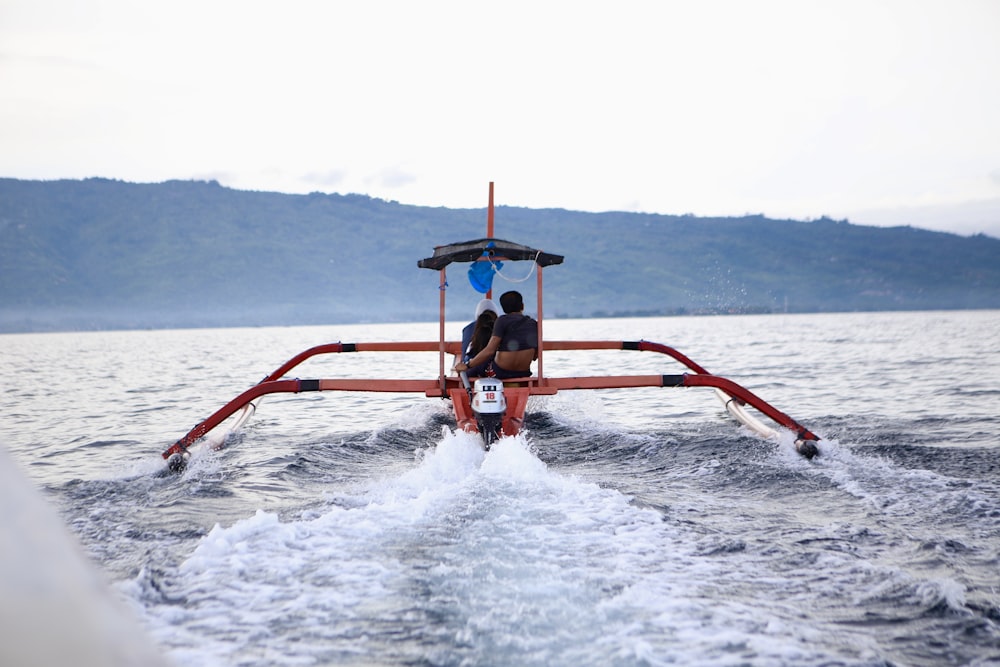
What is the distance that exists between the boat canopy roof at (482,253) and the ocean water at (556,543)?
8.01 ft

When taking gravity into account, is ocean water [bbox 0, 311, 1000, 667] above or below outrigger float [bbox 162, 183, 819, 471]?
below

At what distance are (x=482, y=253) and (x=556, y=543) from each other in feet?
18.5

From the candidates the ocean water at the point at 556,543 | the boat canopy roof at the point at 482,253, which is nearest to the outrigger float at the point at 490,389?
the boat canopy roof at the point at 482,253

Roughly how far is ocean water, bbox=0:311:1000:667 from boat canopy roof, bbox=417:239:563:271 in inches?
96.2

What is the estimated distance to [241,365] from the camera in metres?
31.3

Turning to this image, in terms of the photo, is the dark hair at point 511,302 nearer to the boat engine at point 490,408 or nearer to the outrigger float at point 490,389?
the outrigger float at point 490,389

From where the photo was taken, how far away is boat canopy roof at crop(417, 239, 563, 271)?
33.1 ft

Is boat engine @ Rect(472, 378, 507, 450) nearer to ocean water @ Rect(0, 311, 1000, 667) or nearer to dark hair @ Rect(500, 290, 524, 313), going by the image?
ocean water @ Rect(0, 311, 1000, 667)

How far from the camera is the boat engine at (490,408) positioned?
8445 mm

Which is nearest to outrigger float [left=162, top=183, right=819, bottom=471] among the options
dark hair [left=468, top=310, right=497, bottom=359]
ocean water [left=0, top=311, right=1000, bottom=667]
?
ocean water [left=0, top=311, right=1000, bottom=667]

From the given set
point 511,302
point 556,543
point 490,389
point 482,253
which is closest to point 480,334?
point 511,302

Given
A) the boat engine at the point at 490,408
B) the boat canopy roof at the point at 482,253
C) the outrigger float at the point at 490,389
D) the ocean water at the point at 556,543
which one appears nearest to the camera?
the ocean water at the point at 556,543

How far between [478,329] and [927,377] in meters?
13.4

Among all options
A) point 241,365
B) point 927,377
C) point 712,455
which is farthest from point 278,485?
point 241,365
